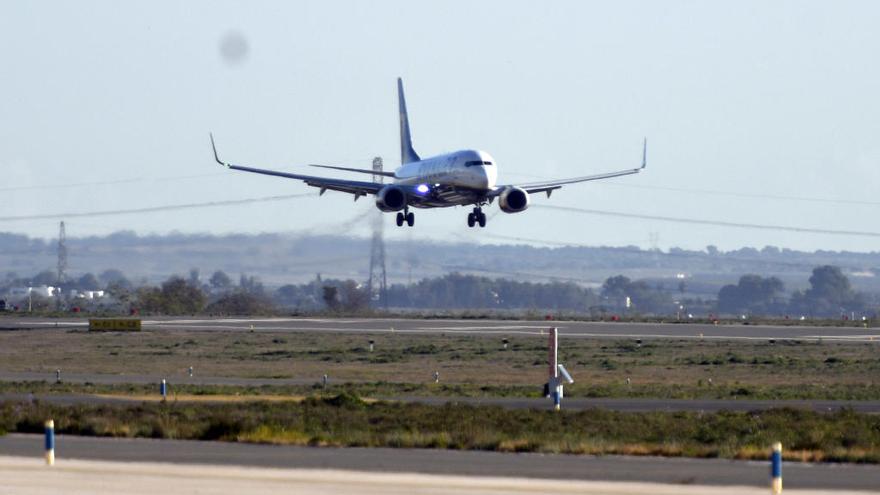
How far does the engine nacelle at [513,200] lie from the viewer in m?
71.1

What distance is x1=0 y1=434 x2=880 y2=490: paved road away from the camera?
26.4 metres

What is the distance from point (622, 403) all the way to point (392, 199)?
105 ft

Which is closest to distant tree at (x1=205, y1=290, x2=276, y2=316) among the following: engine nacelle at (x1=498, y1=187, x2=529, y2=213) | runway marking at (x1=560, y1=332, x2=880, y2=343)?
runway marking at (x1=560, y1=332, x2=880, y2=343)

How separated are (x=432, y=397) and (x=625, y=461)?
17.5m

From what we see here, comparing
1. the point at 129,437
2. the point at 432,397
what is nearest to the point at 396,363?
the point at 432,397

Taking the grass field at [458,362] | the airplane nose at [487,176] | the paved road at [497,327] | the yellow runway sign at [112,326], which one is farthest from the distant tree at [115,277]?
the airplane nose at [487,176]

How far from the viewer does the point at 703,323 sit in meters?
103

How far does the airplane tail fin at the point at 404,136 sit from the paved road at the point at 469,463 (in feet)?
203

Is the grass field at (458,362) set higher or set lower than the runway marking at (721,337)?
lower

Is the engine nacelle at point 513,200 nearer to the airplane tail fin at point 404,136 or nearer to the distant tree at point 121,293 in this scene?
the airplane tail fin at point 404,136

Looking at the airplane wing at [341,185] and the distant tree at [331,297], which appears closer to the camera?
the airplane wing at [341,185]

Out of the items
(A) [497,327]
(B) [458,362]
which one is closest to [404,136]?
(A) [497,327]

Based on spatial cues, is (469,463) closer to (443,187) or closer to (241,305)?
(443,187)

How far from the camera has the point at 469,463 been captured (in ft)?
93.6
